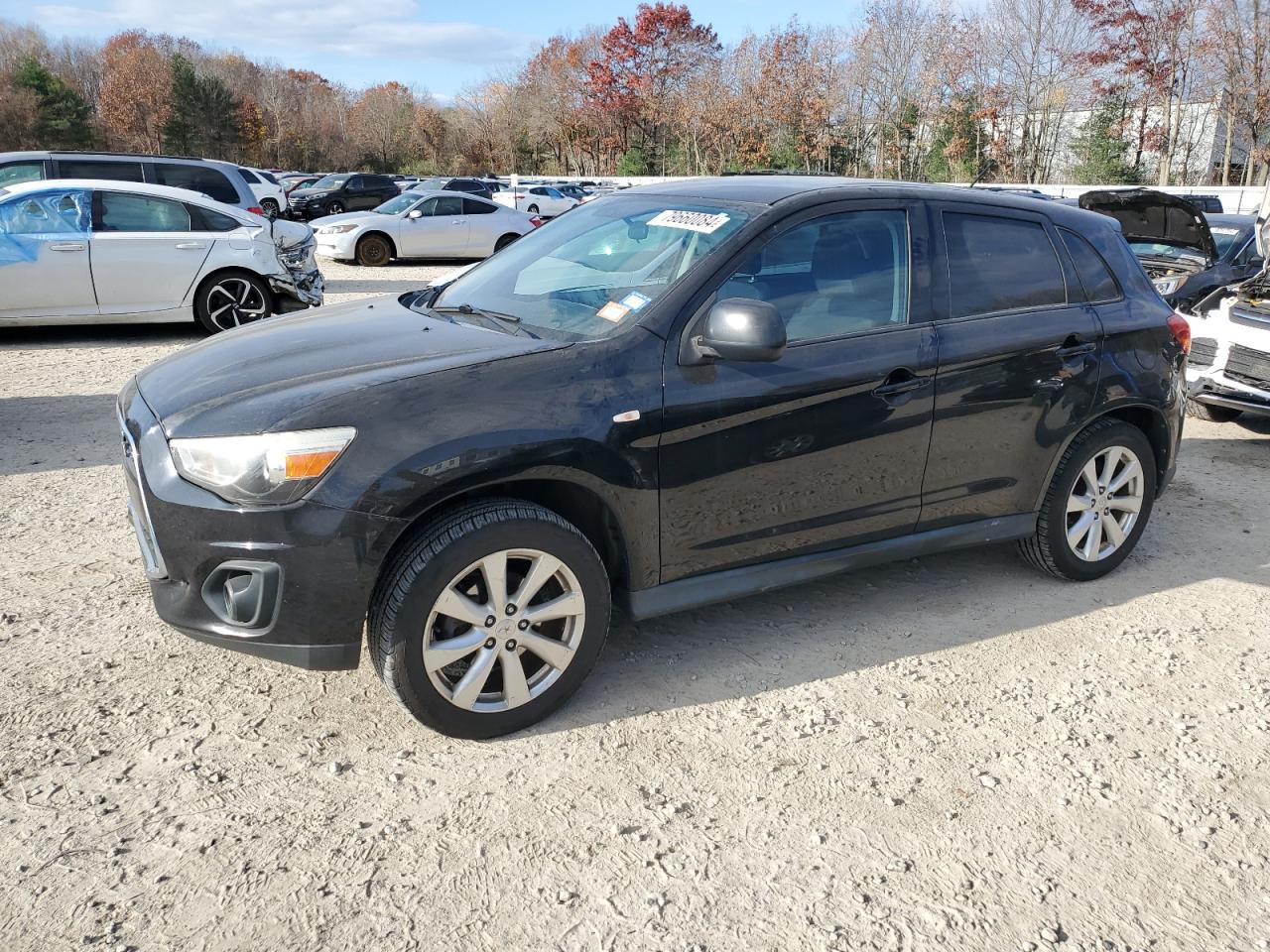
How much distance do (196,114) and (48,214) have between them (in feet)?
194

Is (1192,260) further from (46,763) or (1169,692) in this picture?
(46,763)

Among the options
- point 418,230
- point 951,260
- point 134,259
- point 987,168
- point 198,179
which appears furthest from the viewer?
point 987,168

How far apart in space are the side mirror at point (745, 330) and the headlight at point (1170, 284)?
7548 mm

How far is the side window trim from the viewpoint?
394cm

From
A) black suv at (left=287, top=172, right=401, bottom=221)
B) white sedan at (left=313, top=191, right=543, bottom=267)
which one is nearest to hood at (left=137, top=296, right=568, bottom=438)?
white sedan at (left=313, top=191, right=543, bottom=267)

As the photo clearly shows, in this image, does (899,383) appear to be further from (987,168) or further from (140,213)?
(987,168)

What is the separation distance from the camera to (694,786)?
3016 mm

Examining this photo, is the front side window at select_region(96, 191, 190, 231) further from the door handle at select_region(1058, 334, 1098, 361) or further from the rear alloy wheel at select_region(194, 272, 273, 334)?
the door handle at select_region(1058, 334, 1098, 361)

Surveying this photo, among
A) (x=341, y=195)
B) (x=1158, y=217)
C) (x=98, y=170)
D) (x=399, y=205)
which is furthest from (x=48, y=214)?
(x=341, y=195)

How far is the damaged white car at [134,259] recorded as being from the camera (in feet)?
30.3

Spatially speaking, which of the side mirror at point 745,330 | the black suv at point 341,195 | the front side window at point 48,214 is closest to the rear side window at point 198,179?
the front side window at point 48,214

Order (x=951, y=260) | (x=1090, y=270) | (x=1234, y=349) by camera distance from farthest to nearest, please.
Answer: (x=1234, y=349) → (x=1090, y=270) → (x=951, y=260)

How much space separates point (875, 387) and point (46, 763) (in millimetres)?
3003

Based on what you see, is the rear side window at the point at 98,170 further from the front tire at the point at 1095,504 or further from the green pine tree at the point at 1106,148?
the green pine tree at the point at 1106,148
